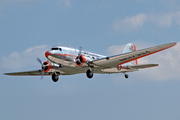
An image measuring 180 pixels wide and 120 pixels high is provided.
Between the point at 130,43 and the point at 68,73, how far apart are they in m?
12.4

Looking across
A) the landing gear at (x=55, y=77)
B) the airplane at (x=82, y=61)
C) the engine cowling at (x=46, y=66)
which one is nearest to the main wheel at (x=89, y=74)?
the airplane at (x=82, y=61)

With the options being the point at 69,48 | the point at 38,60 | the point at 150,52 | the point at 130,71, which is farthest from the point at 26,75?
the point at 150,52

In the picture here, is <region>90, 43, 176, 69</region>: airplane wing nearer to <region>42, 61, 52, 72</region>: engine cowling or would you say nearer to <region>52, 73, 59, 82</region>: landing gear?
<region>42, 61, 52, 72</region>: engine cowling

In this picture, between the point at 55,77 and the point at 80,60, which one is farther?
the point at 55,77

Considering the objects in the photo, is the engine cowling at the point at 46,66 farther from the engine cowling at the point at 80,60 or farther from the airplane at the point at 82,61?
the engine cowling at the point at 80,60

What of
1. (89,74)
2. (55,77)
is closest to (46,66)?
(55,77)

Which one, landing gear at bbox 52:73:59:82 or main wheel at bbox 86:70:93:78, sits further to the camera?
landing gear at bbox 52:73:59:82

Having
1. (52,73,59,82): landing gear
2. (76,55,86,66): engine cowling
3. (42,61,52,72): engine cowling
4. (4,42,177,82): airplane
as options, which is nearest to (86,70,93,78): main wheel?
(4,42,177,82): airplane

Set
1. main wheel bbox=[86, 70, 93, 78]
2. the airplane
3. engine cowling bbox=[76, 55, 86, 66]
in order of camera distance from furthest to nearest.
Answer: main wheel bbox=[86, 70, 93, 78] → engine cowling bbox=[76, 55, 86, 66] → the airplane

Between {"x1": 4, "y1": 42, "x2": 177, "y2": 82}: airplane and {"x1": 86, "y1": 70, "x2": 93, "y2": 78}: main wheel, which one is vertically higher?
{"x1": 4, "y1": 42, "x2": 177, "y2": 82}: airplane

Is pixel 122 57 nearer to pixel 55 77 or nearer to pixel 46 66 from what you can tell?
pixel 55 77

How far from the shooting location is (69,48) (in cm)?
3784

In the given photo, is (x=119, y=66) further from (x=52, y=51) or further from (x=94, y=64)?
(x=52, y=51)

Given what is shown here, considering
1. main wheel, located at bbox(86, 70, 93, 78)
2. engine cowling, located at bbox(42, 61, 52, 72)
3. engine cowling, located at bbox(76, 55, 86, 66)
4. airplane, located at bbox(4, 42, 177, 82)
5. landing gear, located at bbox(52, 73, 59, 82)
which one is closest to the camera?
airplane, located at bbox(4, 42, 177, 82)
